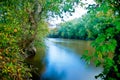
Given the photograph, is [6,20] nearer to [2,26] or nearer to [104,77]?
[2,26]

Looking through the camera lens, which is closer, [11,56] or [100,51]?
[100,51]

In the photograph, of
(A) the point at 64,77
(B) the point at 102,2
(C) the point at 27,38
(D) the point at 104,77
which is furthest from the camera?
(A) the point at 64,77

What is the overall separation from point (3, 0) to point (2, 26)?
4.56 ft

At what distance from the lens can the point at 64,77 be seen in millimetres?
14531

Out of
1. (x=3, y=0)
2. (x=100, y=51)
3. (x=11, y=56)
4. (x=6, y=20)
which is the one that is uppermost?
(x=3, y=0)

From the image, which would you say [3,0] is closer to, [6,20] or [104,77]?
[6,20]

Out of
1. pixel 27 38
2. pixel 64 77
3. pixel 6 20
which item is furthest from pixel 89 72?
pixel 6 20

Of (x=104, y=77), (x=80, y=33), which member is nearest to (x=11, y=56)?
(x=104, y=77)

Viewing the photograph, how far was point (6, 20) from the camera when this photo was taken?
6852 millimetres

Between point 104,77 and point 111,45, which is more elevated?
point 111,45

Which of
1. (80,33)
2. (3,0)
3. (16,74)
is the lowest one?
(80,33)

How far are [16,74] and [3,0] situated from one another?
2863mm

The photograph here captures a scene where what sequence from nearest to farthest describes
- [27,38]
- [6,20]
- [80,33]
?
[6,20]
[27,38]
[80,33]

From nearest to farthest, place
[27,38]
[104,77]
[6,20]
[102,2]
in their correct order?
[102,2], [104,77], [6,20], [27,38]
